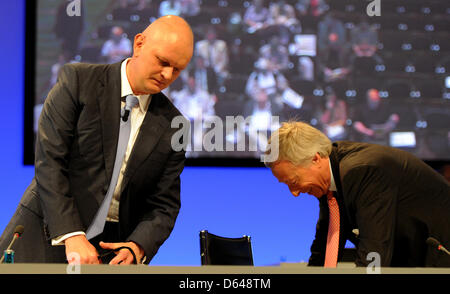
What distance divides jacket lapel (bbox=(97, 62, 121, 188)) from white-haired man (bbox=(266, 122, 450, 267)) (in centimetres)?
55

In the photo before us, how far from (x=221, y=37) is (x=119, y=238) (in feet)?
7.49

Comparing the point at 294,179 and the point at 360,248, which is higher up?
the point at 294,179

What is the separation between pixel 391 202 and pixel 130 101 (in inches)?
36.7

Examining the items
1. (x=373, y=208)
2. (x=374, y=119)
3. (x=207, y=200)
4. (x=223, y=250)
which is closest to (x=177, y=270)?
(x=373, y=208)

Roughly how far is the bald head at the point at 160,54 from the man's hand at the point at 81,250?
1.91 feet

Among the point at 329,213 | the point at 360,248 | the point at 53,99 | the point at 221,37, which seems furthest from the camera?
the point at 221,37

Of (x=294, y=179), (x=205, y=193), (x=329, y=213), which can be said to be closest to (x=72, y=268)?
(x=294, y=179)

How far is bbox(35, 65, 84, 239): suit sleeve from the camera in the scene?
172cm

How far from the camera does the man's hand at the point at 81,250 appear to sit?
161cm

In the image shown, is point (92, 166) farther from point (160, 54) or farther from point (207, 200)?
point (207, 200)

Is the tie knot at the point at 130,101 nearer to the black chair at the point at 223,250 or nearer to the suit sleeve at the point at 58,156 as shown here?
the suit sleeve at the point at 58,156

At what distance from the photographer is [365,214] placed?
69.3 inches
